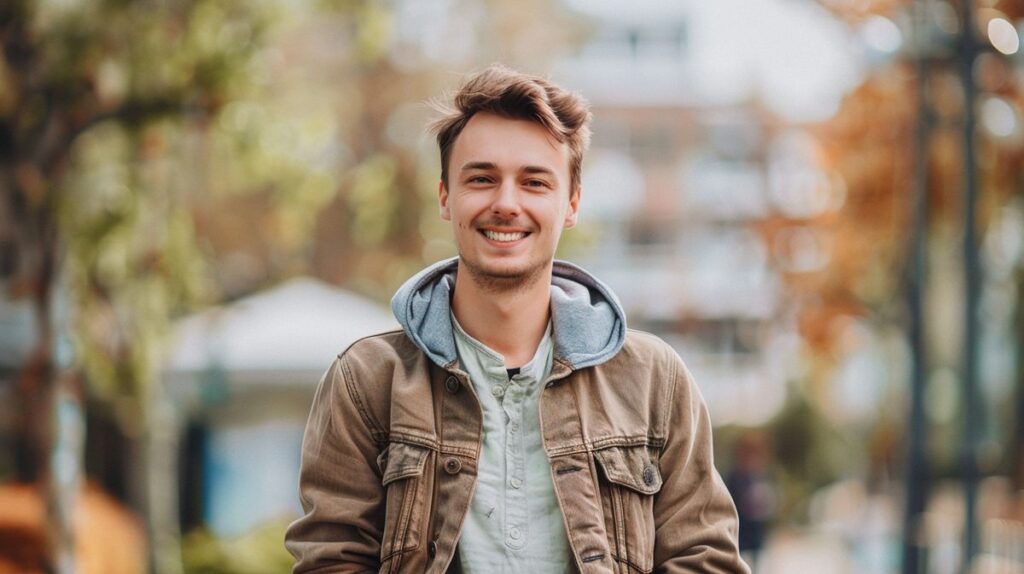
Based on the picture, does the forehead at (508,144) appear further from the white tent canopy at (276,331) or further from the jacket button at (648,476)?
the white tent canopy at (276,331)

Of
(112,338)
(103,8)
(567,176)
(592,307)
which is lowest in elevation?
(112,338)

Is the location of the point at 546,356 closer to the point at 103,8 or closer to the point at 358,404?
the point at 358,404

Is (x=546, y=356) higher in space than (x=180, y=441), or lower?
higher

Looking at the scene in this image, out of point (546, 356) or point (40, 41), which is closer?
point (546, 356)

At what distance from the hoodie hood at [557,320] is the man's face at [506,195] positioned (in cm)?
12

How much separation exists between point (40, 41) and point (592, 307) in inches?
257

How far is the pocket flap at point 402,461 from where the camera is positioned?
2240 mm

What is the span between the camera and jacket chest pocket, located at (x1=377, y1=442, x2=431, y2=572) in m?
→ 2.23

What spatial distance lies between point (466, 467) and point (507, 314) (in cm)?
30

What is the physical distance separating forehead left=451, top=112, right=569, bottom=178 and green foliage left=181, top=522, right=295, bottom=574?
875 centimetres

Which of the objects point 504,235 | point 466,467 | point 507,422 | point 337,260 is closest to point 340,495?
point 466,467

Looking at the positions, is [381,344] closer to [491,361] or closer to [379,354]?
[379,354]

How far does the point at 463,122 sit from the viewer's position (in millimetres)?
2307

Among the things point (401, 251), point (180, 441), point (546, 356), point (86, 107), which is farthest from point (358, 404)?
point (401, 251)
